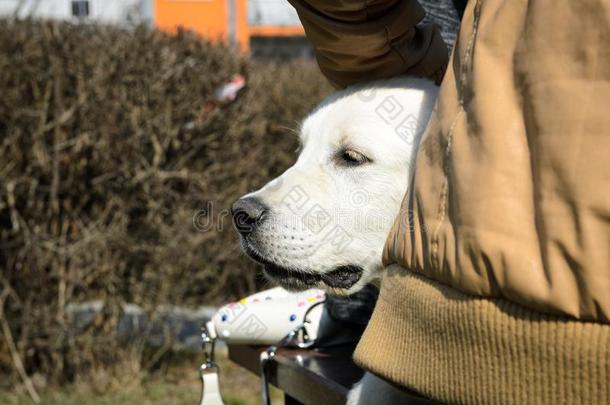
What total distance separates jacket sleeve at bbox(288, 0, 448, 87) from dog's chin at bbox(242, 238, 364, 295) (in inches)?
23.6

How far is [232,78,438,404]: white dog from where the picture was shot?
2.50m

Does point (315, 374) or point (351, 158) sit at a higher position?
point (351, 158)

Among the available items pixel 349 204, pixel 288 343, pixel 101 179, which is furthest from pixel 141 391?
pixel 349 204

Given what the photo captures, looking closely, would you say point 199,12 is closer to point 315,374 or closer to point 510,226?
point 315,374

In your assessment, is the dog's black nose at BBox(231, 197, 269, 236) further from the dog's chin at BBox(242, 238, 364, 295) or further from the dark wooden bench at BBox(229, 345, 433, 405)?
the dark wooden bench at BBox(229, 345, 433, 405)

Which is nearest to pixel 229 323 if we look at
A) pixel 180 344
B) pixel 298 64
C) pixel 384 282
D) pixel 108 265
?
pixel 384 282

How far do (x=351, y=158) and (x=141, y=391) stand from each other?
3.64 metres

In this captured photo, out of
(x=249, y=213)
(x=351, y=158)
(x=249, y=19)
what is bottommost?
(x=249, y=19)

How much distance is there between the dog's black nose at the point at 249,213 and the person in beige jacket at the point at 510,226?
0.93 metres

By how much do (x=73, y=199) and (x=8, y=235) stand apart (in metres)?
0.47

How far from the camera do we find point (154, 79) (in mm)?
5648

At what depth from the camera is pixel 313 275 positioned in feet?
8.37

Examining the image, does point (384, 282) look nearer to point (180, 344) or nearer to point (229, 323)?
point (229, 323)

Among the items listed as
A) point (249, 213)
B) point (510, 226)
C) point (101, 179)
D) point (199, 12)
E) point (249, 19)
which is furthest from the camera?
point (249, 19)
